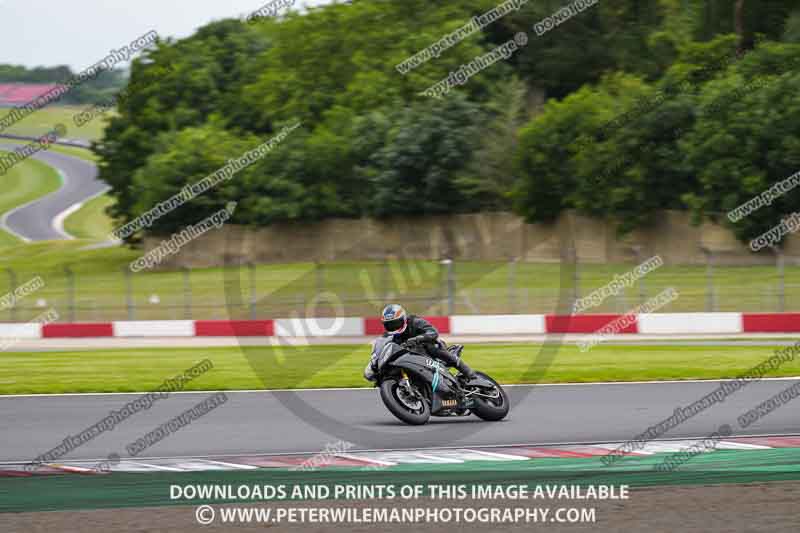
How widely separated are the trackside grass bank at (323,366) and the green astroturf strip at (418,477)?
6.87 metres

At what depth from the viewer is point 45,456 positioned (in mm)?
11570

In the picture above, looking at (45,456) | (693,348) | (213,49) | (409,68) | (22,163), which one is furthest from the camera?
(22,163)

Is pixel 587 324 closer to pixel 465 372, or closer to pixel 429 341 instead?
pixel 465 372

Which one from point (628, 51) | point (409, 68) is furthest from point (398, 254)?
point (628, 51)

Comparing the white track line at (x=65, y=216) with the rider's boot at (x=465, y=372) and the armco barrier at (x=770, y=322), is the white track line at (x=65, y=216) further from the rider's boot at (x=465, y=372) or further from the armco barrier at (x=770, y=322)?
the rider's boot at (x=465, y=372)

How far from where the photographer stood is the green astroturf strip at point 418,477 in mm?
9406

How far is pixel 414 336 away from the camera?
12594 mm

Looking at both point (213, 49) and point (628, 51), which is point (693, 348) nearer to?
point (628, 51)

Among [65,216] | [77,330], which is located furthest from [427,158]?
[65,216]

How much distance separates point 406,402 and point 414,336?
70 centimetres

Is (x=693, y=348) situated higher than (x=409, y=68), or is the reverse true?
(x=409, y=68)

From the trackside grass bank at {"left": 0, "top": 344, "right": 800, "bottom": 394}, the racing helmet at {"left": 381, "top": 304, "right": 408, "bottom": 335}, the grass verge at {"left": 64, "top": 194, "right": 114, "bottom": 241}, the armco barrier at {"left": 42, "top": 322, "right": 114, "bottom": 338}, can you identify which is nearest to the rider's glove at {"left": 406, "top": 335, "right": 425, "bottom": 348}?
the racing helmet at {"left": 381, "top": 304, "right": 408, "bottom": 335}

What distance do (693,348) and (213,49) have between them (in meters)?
39.9

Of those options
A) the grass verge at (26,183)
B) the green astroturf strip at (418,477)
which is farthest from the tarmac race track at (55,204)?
the green astroturf strip at (418,477)
